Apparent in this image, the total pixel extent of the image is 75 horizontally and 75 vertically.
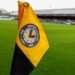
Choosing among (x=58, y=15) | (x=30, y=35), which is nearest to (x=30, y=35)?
(x=30, y=35)

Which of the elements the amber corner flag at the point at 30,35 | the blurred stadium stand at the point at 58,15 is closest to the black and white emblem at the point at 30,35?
the amber corner flag at the point at 30,35

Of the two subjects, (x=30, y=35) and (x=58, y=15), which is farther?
(x=58, y=15)

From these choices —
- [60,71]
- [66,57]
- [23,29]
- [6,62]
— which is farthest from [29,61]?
[66,57]

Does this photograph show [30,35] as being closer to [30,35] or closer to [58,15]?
[30,35]

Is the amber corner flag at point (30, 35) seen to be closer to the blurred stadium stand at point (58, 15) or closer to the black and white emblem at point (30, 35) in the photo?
the black and white emblem at point (30, 35)

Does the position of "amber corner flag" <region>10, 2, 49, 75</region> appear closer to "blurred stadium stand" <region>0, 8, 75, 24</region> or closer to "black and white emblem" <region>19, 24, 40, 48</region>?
"black and white emblem" <region>19, 24, 40, 48</region>

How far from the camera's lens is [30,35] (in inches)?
183

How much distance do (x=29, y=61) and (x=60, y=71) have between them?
162 inches

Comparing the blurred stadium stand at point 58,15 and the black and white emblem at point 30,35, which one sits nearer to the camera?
the black and white emblem at point 30,35

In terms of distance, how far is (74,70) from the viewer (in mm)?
9000

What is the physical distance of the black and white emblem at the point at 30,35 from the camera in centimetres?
463

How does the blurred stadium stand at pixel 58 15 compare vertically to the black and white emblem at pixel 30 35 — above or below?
below

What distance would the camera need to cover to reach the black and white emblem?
463 centimetres

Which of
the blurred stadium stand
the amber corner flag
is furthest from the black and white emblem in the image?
the blurred stadium stand
